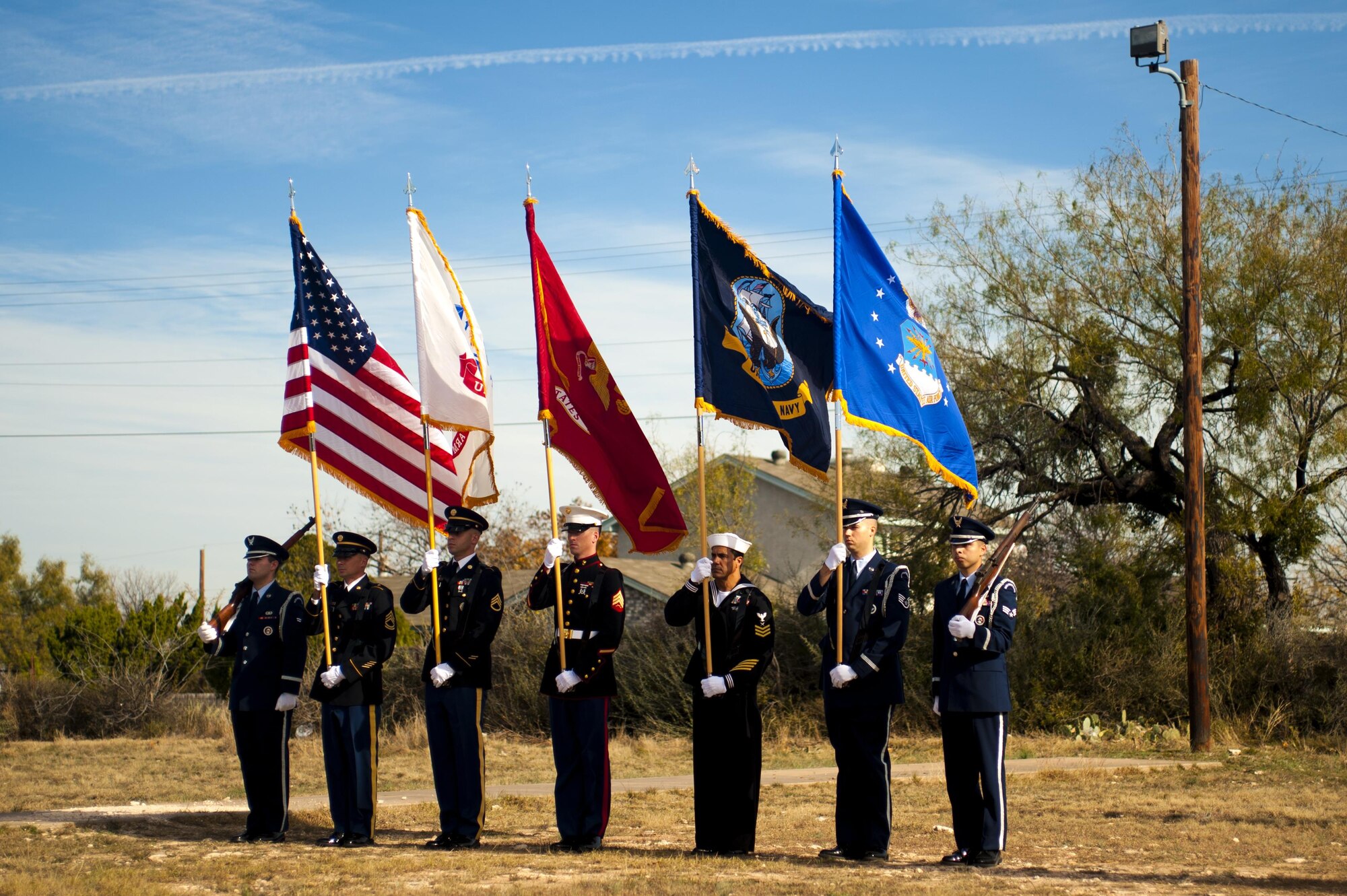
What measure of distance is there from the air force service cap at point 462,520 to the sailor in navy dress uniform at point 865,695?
2382 millimetres

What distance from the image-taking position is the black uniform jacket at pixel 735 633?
838cm

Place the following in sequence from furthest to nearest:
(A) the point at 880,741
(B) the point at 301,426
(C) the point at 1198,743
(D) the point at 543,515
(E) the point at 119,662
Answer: (D) the point at 543,515 < (E) the point at 119,662 < (C) the point at 1198,743 < (B) the point at 301,426 < (A) the point at 880,741

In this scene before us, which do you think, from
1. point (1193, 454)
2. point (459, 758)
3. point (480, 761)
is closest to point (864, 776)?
point (480, 761)

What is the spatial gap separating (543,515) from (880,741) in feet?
132

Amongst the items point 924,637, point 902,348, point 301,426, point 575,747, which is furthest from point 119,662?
point 902,348

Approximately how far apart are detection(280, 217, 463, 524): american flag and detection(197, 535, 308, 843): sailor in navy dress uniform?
0.96 metres

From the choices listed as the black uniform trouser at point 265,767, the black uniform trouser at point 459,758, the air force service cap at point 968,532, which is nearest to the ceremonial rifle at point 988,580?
the air force service cap at point 968,532

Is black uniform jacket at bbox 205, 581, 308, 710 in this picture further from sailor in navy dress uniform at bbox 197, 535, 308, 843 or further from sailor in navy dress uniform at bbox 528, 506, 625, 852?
sailor in navy dress uniform at bbox 528, 506, 625, 852

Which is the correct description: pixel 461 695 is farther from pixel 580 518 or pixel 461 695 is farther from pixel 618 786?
pixel 618 786

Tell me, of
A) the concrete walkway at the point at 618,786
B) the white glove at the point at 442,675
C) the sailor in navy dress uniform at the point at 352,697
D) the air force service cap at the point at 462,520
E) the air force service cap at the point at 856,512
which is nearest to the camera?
the air force service cap at the point at 856,512

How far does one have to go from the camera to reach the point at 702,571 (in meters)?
8.21

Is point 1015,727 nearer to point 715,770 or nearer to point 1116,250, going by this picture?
point 1116,250

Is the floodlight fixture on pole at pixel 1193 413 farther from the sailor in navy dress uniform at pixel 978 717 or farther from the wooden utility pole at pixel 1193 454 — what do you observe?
the sailor in navy dress uniform at pixel 978 717

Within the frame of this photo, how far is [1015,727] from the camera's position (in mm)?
18312
